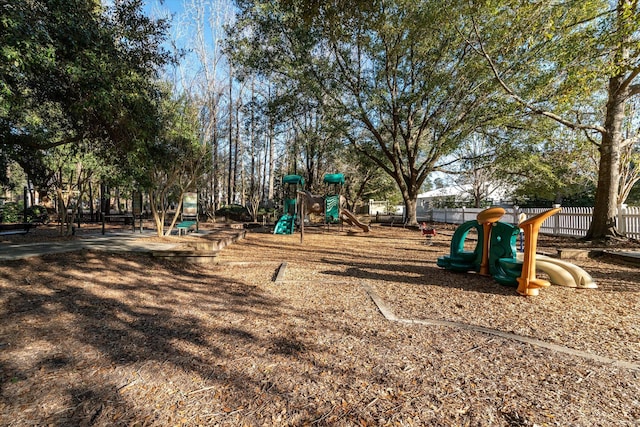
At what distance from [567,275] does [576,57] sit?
21.9ft

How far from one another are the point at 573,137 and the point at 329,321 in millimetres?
16830

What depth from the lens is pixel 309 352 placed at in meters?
2.59

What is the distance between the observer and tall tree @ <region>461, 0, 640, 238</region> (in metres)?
7.10

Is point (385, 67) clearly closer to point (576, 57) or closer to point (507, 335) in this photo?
point (576, 57)

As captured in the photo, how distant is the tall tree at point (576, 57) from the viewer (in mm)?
7098

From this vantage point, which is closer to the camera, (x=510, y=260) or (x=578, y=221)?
Result: (x=510, y=260)

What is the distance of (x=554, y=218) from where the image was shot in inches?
506

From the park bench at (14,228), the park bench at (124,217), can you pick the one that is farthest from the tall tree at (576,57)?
the park bench at (124,217)

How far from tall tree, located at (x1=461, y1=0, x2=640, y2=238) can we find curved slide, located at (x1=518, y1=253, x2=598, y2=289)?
450cm

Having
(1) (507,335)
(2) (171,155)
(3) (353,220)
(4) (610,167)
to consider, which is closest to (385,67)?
(3) (353,220)

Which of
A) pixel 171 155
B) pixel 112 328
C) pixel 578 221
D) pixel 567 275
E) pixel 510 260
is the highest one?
pixel 171 155

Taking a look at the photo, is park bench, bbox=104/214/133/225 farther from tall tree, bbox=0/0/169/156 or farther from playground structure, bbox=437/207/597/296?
playground structure, bbox=437/207/597/296

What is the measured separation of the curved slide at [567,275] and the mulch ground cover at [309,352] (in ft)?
0.37

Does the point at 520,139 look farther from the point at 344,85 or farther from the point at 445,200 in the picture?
the point at 445,200
